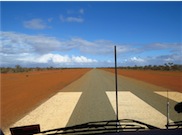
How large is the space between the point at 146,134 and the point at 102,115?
9.65 m

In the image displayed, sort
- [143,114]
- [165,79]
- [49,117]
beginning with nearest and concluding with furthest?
[49,117]
[143,114]
[165,79]

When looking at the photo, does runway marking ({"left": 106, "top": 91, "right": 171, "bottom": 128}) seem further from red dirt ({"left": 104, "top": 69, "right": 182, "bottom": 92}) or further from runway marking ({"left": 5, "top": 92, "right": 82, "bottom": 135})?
red dirt ({"left": 104, "top": 69, "right": 182, "bottom": 92})

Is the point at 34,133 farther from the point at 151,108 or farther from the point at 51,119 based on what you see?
the point at 151,108

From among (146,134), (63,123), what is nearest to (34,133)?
(146,134)

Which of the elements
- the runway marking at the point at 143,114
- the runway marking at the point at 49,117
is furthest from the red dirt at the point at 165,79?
the runway marking at the point at 49,117

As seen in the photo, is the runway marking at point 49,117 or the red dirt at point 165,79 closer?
the runway marking at point 49,117

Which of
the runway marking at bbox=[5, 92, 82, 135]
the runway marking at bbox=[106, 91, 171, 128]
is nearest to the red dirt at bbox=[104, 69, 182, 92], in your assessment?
the runway marking at bbox=[106, 91, 171, 128]

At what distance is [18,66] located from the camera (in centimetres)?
10169

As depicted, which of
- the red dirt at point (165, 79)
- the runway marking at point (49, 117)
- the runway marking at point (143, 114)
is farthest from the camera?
the red dirt at point (165, 79)

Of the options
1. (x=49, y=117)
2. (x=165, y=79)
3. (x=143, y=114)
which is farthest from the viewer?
(x=165, y=79)

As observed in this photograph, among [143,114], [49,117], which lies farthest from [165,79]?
[49,117]

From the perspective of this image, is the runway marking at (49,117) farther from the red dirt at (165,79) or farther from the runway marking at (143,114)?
the red dirt at (165,79)

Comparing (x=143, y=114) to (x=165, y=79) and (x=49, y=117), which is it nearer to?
(x=49, y=117)

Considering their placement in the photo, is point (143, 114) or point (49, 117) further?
point (143, 114)
